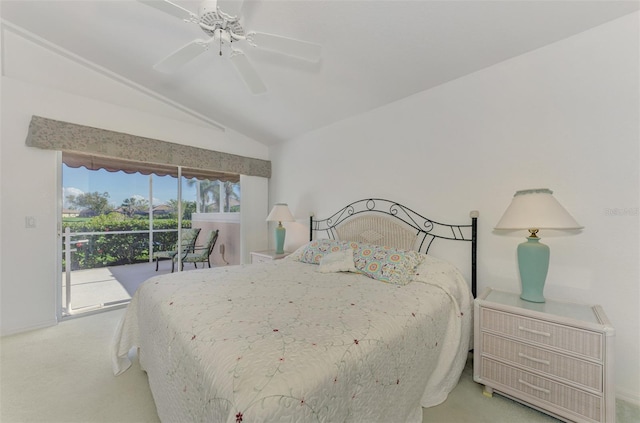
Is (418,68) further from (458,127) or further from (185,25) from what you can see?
(185,25)

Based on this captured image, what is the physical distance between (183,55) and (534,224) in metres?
2.58

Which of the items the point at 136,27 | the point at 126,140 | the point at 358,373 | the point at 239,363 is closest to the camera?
the point at 239,363

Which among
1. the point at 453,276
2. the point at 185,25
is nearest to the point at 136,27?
the point at 185,25

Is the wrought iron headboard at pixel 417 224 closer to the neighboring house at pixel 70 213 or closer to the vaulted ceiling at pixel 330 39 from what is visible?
the vaulted ceiling at pixel 330 39

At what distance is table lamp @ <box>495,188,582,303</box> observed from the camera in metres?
1.68

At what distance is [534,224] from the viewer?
66.4 inches

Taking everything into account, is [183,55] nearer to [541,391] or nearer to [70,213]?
[70,213]

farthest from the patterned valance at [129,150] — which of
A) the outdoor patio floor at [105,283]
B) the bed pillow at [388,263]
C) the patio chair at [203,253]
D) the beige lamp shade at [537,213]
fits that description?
the beige lamp shade at [537,213]

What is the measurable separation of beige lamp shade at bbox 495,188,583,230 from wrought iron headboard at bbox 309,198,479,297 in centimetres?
48

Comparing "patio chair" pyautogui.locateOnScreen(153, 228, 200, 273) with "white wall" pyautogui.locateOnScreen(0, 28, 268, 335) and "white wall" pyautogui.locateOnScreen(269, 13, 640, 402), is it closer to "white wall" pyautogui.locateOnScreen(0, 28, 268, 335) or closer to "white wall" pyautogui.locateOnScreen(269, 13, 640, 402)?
"white wall" pyautogui.locateOnScreen(0, 28, 268, 335)

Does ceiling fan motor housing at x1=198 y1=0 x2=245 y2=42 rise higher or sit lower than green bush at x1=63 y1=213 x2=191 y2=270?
higher

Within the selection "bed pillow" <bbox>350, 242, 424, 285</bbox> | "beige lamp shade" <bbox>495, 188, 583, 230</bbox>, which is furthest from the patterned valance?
"beige lamp shade" <bbox>495, 188, 583, 230</bbox>

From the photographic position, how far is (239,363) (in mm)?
1009

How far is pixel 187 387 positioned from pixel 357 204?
2.52m
